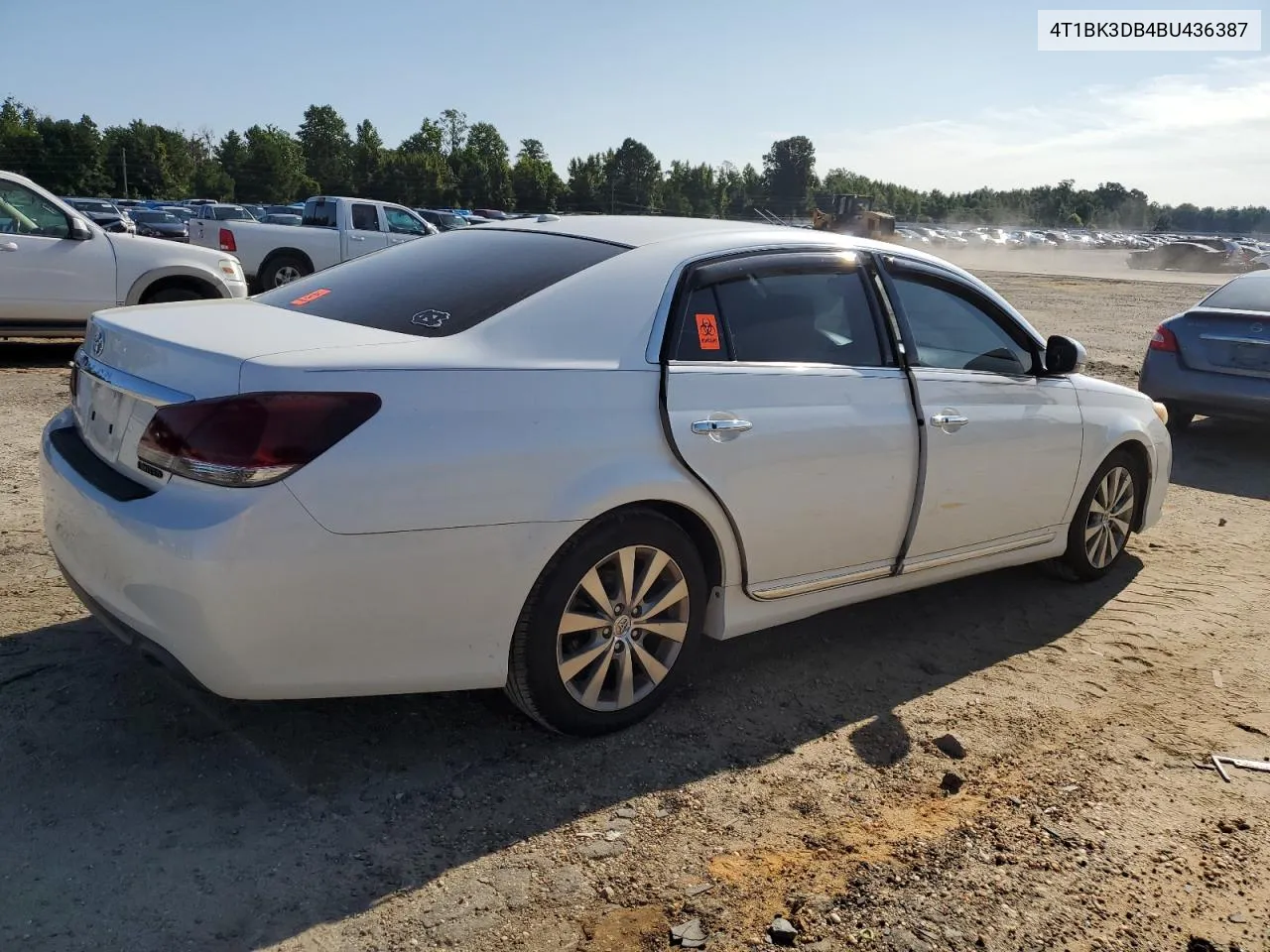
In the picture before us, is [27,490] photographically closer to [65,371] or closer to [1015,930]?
[65,371]

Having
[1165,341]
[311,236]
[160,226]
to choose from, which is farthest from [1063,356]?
[160,226]

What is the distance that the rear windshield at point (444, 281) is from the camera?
3275 mm

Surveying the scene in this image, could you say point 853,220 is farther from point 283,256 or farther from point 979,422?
point 979,422

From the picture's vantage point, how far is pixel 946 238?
78.8 m

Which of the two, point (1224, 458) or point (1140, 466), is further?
point (1224, 458)

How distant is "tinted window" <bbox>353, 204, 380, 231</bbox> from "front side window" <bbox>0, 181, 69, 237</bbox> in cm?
828

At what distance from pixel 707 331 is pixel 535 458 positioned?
2.86ft

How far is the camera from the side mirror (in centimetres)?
469

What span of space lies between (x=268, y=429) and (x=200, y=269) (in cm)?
789

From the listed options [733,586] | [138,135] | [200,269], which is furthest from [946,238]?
[733,586]

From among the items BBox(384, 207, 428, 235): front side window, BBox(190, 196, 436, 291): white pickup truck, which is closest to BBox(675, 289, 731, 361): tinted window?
BBox(190, 196, 436, 291): white pickup truck

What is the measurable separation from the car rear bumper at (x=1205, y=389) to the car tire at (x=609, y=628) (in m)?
6.87

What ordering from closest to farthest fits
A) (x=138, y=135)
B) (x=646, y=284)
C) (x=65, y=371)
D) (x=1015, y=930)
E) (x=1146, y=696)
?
(x=1015, y=930) → (x=646, y=284) → (x=1146, y=696) → (x=65, y=371) → (x=138, y=135)

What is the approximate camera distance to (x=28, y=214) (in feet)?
30.9
